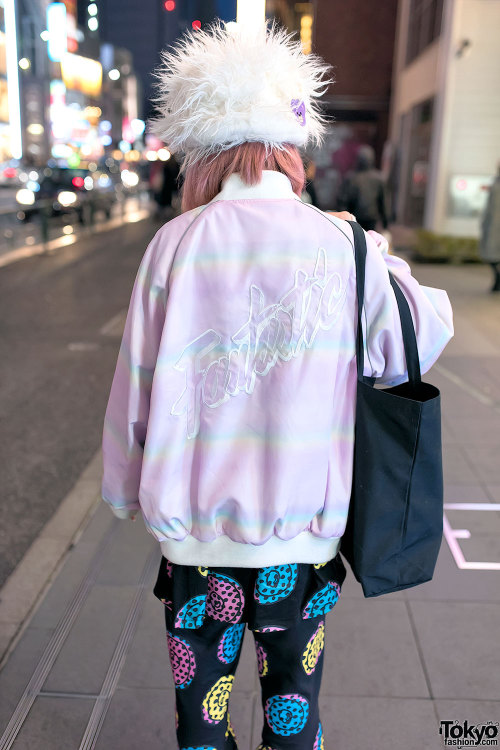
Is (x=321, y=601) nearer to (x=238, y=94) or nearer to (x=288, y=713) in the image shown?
(x=288, y=713)

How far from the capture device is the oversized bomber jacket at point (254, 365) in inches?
56.4

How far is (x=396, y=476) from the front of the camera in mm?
1533

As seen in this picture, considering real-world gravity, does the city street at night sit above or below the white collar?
below

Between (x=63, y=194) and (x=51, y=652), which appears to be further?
(x=63, y=194)

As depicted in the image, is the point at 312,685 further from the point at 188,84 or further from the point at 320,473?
the point at 188,84

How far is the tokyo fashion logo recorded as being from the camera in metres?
2.24

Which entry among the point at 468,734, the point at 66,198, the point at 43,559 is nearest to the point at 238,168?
the point at 468,734

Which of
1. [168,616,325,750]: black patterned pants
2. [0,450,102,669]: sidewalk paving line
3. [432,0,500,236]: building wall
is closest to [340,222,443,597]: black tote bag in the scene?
[168,616,325,750]: black patterned pants

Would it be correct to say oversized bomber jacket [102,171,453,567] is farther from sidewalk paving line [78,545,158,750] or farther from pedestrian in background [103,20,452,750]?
sidewalk paving line [78,545,158,750]

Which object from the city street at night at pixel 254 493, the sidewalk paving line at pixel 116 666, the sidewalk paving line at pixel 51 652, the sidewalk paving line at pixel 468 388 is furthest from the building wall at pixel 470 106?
the sidewalk paving line at pixel 116 666

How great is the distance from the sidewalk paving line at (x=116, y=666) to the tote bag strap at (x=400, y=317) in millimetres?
1603

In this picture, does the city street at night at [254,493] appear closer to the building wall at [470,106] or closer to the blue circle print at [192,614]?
the blue circle print at [192,614]

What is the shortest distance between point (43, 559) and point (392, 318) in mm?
2572

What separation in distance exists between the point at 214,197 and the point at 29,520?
293 cm
